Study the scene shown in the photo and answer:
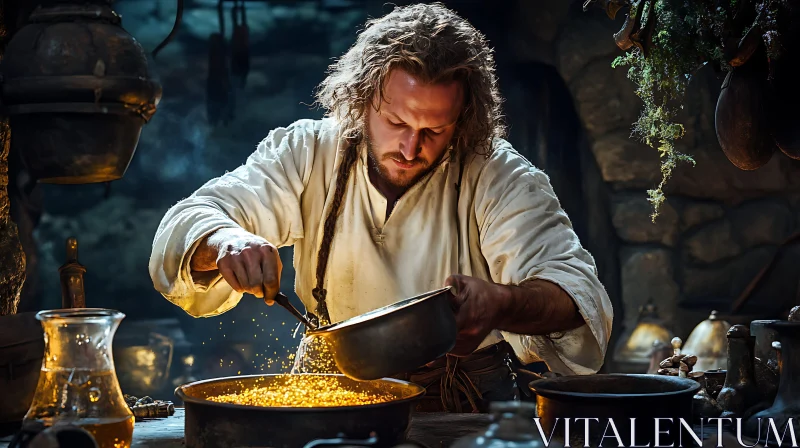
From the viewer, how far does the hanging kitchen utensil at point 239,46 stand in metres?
6.29

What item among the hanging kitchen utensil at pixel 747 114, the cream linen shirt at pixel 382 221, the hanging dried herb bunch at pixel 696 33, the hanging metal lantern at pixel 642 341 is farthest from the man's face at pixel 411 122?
the hanging metal lantern at pixel 642 341

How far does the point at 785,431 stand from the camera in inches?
79.8

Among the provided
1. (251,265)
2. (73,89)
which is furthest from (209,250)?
(73,89)

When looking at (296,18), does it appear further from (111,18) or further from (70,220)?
(111,18)

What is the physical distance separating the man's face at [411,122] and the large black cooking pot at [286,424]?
110cm

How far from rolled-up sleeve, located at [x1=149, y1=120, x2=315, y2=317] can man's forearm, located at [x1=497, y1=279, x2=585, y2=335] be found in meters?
0.74

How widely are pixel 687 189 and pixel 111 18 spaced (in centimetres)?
357

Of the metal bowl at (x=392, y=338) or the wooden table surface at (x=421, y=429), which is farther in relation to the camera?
the wooden table surface at (x=421, y=429)

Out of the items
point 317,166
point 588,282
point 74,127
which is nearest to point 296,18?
point 74,127

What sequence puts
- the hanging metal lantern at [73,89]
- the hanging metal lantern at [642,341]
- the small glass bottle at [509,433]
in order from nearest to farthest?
the small glass bottle at [509,433] < the hanging metal lantern at [73,89] < the hanging metal lantern at [642,341]

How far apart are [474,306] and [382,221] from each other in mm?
795

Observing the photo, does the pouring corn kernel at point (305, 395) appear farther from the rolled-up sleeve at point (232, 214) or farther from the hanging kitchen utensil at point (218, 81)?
the hanging kitchen utensil at point (218, 81)

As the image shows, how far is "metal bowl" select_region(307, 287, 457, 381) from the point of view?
185 cm

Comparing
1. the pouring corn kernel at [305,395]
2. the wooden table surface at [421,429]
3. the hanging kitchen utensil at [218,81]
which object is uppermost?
the hanging kitchen utensil at [218,81]
